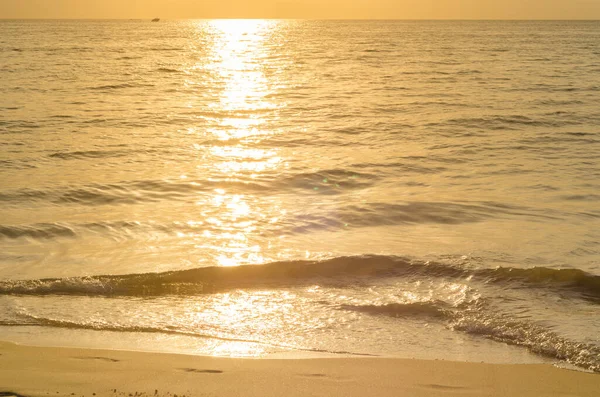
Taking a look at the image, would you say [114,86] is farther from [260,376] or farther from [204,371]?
[260,376]

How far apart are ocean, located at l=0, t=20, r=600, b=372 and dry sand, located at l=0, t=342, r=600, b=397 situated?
0.30 m

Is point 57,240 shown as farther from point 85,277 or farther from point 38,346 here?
point 38,346

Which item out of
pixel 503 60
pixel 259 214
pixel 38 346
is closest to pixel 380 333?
pixel 38 346

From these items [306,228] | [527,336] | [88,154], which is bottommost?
[527,336]

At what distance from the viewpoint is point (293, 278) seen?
7.75 meters

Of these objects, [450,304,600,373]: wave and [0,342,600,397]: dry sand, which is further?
[450,304,600,373]: wave

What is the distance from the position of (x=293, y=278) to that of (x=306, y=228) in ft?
7.08

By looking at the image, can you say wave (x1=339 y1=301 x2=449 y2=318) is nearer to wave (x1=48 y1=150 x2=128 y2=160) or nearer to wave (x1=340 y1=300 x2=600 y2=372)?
wave (x1=340 y1=300 x2=600 y2=372)

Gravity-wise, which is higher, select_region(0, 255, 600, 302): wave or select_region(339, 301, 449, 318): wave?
select_region(0, 255, 600, 302): wave

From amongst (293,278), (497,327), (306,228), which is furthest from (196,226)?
(497,327)

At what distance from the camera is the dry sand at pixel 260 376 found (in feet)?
15.3

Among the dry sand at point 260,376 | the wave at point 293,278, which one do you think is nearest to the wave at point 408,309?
the wave at point 293,278

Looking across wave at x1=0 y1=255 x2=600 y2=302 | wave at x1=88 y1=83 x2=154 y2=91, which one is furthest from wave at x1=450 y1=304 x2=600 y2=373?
wave at x1=88 y1=83 x2=154 y2=91

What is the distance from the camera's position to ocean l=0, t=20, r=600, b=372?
6.13m
